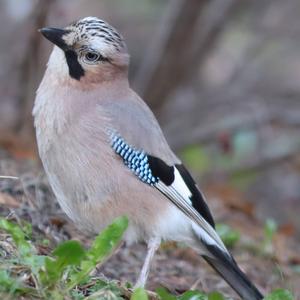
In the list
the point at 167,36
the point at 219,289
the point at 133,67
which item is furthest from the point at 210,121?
the point at 219,289

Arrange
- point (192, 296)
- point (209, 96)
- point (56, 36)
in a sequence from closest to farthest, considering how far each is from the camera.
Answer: point (192, 296) → point (56, 36) → point (209, 96)

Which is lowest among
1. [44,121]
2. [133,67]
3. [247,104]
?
[133,67]

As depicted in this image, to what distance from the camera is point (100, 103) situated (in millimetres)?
5387

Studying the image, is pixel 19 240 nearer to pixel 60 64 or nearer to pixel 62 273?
pixel 62 273

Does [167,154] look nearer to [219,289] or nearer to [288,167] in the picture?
[219,289]

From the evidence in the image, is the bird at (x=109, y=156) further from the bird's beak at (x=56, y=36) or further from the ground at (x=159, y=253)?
the ground at (x=159, y=253)

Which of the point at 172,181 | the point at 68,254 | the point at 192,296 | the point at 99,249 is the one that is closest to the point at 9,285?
the point at 68,254

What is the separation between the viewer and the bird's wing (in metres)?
5.23

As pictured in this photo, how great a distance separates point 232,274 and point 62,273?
1.67 metres

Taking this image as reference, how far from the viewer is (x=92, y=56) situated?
5.44 m

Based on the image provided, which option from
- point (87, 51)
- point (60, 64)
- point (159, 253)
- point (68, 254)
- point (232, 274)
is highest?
point (87, 51)

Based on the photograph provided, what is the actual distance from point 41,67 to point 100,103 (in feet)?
12.7

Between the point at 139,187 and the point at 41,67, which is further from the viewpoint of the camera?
the point at 41,67

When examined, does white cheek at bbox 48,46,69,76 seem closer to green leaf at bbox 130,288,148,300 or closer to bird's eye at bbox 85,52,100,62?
bird's eye at bbox 85,52,100,62
